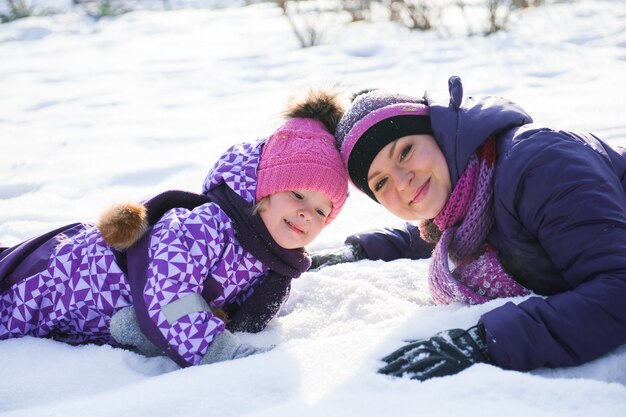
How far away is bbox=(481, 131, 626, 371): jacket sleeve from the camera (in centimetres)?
140

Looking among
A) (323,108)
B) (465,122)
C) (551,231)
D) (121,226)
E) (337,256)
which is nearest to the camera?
(551,231)

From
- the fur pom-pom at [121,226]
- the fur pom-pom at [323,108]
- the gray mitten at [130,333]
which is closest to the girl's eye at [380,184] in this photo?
the fur pom-pom at [323,108]

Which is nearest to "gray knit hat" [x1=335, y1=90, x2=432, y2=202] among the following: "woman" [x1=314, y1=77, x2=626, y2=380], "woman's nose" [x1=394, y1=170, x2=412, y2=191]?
"woman" [x1=314, y1=77, x2=626, y2=380]

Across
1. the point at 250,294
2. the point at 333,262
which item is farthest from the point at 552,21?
the point at 250,294

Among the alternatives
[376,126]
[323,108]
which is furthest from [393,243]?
[376,126]

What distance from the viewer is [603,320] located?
1.41 metres

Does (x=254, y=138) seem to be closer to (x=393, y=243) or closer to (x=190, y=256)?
(x=393, y=243)

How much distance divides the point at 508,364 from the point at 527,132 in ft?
2.20

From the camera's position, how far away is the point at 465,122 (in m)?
1.83

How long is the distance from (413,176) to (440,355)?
2.12 ft

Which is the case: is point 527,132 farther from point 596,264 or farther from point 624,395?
point 624,395

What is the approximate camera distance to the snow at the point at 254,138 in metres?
1.32

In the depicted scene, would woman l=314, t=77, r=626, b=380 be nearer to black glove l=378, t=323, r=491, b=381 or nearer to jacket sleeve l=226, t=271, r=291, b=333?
black glove l=378, t=323, r=491, b=381

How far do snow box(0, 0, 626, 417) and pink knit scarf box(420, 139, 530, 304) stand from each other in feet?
0.46
